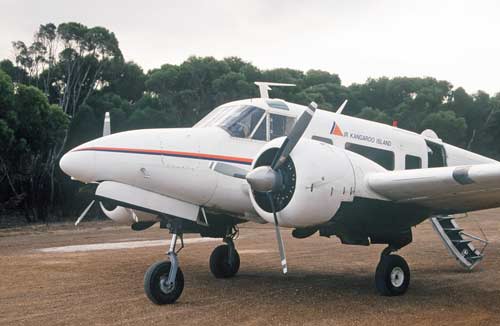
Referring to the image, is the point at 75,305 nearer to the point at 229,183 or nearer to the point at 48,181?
the point at 229,183

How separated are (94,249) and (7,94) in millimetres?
13073

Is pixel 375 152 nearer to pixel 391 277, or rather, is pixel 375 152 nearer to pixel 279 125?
pixel 279 125

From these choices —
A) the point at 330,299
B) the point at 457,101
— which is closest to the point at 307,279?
the point at 330,299

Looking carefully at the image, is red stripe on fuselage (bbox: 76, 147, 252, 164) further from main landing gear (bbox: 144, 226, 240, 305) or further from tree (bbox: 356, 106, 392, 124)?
tree (bbox: 356, 106, 392, 124)

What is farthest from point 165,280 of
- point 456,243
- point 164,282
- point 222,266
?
point 456,243

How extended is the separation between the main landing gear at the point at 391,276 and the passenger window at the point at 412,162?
217 centimetres

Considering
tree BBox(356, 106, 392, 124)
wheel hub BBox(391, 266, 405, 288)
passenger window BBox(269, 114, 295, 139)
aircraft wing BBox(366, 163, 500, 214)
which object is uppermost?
tree BBox(356, 106, 392, 124)

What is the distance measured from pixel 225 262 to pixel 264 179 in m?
4.61

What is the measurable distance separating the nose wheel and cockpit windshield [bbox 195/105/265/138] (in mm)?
3383

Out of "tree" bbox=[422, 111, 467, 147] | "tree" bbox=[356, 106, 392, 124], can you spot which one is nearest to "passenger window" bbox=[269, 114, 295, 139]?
"tree" bbox=[356, 106, 392, 124]

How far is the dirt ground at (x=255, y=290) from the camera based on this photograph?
8.86m

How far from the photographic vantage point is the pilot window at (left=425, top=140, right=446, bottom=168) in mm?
12875

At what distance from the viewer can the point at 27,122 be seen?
2981 cm

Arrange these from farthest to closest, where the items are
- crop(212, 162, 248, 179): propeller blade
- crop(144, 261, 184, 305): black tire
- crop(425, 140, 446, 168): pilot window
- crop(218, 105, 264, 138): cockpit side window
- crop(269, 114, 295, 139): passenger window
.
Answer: crop(425, 140, 446, 168): pilot window, crop(269, 114, 295, 139): passenger window, crop(218, 105, 264, 138): cockpit side window, crop(212, 162, 248, 179): propeller blade, crop(144, 261, 184, 305): black tire
